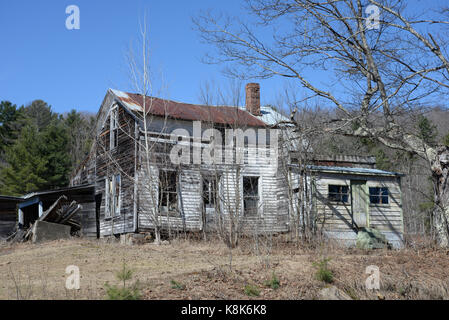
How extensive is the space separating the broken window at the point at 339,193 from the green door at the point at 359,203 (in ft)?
1.00

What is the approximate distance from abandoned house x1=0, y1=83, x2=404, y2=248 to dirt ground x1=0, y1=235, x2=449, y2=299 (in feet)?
15.4

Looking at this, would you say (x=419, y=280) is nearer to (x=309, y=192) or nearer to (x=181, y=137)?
(x=309, y=192)

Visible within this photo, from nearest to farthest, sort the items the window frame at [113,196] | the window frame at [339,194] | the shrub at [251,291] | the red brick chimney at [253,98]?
1. the shrub at [251,291]
2. the window frame at [339,194]
3. the window frame at [113,196]
4. the red brick chimney at [253,98]

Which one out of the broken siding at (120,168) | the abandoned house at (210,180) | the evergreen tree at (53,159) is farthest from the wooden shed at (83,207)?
the evergreen tree at (53,159)

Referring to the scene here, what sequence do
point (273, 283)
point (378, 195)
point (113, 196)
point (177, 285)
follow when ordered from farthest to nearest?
point (113, 196), point (378, 195), point (273, 283), point (177, 285)

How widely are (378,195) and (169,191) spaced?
8899 millimetres

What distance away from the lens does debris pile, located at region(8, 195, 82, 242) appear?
19.7 meters

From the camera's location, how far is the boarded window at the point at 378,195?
68.7 feet

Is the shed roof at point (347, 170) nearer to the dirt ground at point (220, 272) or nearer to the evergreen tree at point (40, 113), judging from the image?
the dirt ground at point (220, 272)

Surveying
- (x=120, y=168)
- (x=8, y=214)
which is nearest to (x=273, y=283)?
(x=120, y=168)

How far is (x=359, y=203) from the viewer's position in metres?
20.7

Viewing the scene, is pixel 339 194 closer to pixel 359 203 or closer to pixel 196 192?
pixel 359 203

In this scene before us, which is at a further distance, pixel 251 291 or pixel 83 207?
pixel 83 207
